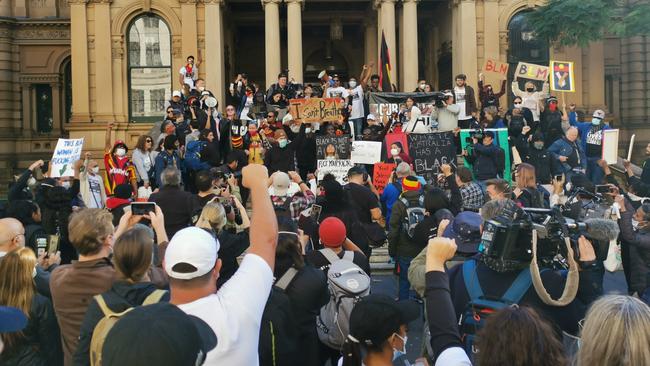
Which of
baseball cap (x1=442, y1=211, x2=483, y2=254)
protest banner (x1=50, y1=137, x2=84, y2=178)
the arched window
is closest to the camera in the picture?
baseball cap (x1=442, y1=211, x2=483, y2=254)

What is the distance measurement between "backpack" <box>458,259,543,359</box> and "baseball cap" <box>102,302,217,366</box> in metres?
2.06

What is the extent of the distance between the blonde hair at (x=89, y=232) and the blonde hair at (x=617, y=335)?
285 centimetres

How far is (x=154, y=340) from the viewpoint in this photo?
209cm

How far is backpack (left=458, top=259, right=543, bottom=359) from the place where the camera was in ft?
12.6

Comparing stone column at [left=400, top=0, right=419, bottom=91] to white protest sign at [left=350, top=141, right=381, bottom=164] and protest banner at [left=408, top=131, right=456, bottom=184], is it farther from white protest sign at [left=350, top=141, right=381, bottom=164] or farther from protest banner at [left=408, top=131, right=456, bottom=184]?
white protest sign at [left=350, top=141, right=381, bottom=164]

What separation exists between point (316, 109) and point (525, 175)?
8.70 meters

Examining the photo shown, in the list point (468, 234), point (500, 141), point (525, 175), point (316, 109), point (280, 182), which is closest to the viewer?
point (468, 234)

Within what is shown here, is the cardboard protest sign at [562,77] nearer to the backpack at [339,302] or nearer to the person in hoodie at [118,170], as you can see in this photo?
the person in hoodie at [118,170]

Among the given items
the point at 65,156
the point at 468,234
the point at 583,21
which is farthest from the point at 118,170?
the point at 583,21

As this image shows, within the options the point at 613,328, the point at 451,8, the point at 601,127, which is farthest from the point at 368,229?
the point at 451,8

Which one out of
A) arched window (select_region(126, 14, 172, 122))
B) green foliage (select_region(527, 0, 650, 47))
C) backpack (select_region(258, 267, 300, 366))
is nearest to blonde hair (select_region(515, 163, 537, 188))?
backpack (select_region(258, 267, 300, 366))

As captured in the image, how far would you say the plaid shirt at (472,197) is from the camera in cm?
931

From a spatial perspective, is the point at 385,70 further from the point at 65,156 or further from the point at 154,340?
the point at 154,340

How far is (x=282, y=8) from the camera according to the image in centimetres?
2803
